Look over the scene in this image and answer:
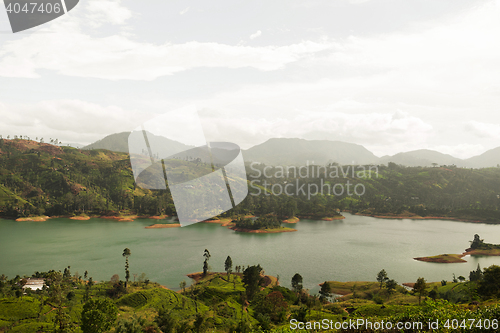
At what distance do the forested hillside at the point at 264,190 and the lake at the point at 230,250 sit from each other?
1196 centimetres

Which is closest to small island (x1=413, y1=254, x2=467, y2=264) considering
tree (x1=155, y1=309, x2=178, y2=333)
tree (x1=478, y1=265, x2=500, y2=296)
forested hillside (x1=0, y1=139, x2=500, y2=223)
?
tree (x1=478, y1=265, x2=500, y2=296)

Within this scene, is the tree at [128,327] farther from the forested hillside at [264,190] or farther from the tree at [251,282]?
the forested hillside at [264,190]

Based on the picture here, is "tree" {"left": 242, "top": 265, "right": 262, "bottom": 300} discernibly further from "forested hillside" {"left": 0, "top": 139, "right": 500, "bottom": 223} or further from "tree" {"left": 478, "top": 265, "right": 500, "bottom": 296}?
"forested hillside" {"left": 0, "top": 139, "right": 500, "bottom": 223}

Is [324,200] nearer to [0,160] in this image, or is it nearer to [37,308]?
[37,308]

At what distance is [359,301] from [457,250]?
95.9 feet

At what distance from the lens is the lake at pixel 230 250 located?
94.1 ft

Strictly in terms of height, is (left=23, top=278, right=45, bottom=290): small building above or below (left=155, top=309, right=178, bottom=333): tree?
below

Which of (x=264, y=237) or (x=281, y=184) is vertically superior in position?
(x=281, y=184)

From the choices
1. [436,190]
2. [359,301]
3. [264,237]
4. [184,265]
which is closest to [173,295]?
[184,265]

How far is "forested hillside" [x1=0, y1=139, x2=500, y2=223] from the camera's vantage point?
67.5 meters

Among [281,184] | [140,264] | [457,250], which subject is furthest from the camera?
[281,184]

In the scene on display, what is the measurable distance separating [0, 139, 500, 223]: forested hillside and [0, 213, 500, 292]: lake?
12.0 meters

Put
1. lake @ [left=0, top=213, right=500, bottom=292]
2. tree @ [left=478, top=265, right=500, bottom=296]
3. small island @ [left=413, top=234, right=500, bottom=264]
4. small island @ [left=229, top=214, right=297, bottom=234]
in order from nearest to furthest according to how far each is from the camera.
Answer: tree @ [left=478, top=265, right=500, bottom=296], lake @ [left=0, top=213, right=500, bottom=292], small island @ [left=413, top=234, right=500, bottom=264], small island @ [left=229, top=214, right=297, bottom=234]

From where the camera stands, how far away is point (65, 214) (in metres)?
62.9
